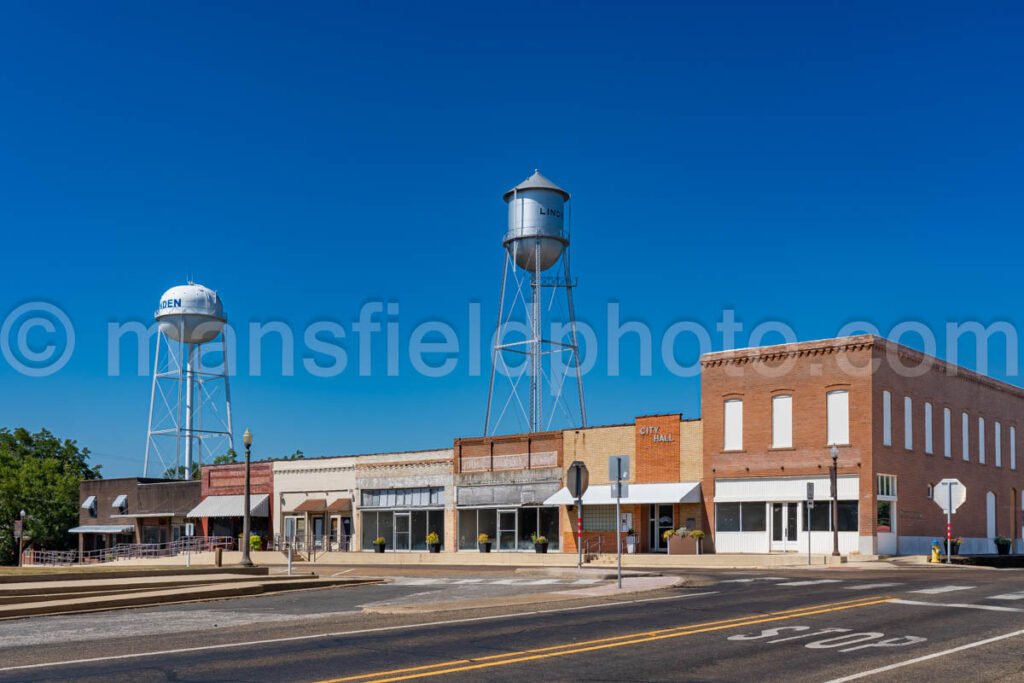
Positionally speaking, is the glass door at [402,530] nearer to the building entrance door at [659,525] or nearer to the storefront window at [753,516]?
the building entrance door at [659,525]

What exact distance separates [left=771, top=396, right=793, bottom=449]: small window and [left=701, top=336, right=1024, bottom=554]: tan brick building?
1.8 inches

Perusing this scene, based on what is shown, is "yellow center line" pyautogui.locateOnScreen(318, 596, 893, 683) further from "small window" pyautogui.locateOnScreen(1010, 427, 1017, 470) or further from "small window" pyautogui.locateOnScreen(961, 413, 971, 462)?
"small window" pyautogui.locateOnScreen(1010, 427, 1017, 470)

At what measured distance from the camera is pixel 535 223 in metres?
58.3

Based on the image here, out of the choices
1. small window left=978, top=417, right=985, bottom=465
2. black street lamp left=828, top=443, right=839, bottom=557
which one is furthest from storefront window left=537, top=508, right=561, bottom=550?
small window left=978, top=417, right=985, bottom=465

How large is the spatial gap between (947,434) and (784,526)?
10.7 meters

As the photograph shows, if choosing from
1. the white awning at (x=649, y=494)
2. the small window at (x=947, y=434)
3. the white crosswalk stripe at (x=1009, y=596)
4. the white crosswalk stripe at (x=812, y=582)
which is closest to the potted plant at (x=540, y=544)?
the white awning at (x=649, y=494)

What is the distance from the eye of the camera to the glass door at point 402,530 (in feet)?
193

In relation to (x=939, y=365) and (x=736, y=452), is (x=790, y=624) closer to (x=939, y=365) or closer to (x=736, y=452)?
(x=736, y=452)

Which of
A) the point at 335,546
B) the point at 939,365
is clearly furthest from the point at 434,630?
the point at 335,546

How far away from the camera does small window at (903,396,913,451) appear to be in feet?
151

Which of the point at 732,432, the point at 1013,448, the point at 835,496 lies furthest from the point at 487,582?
the point at 1013,448

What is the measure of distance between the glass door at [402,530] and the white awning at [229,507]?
9.36 meters

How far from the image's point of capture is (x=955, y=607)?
18672 mm

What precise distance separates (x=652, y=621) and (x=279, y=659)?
636cm
